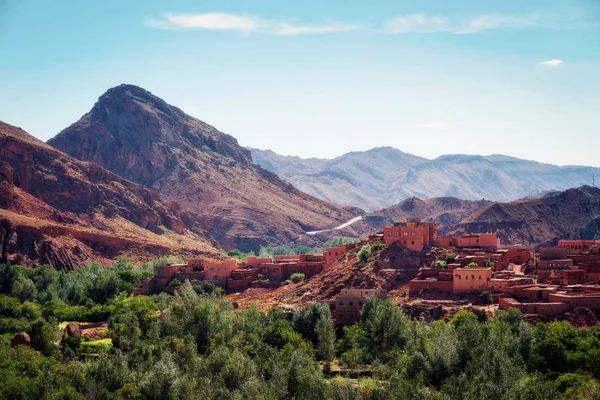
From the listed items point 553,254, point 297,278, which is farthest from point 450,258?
point 297,278

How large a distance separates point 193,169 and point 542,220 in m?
62.7

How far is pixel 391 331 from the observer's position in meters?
53.6

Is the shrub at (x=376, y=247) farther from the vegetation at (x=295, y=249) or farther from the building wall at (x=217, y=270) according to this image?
the vegetation at (x=295, y=249)

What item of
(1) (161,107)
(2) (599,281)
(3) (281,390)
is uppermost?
(1) (161,107)

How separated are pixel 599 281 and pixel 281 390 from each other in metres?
21.4

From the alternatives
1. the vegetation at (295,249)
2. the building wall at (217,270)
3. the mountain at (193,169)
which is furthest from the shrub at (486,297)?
the mountain at (193,169)

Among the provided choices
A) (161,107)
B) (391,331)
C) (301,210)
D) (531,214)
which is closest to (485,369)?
(391,331)

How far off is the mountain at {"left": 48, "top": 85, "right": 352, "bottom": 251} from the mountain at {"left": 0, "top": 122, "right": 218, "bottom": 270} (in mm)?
12183

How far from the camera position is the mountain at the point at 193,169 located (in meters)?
141

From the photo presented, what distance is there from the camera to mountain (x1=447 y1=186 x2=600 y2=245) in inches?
4409

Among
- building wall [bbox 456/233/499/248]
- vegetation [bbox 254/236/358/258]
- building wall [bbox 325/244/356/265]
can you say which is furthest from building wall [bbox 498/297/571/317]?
vegetation [bbox 254/236/358/258]

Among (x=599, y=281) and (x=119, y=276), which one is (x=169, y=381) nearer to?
(x=599, y=281)

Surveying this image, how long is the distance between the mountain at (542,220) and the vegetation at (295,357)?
5826 centimetres

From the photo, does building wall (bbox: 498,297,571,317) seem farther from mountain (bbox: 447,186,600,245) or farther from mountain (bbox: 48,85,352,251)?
mountain (bbox: 48,85,352,251)
